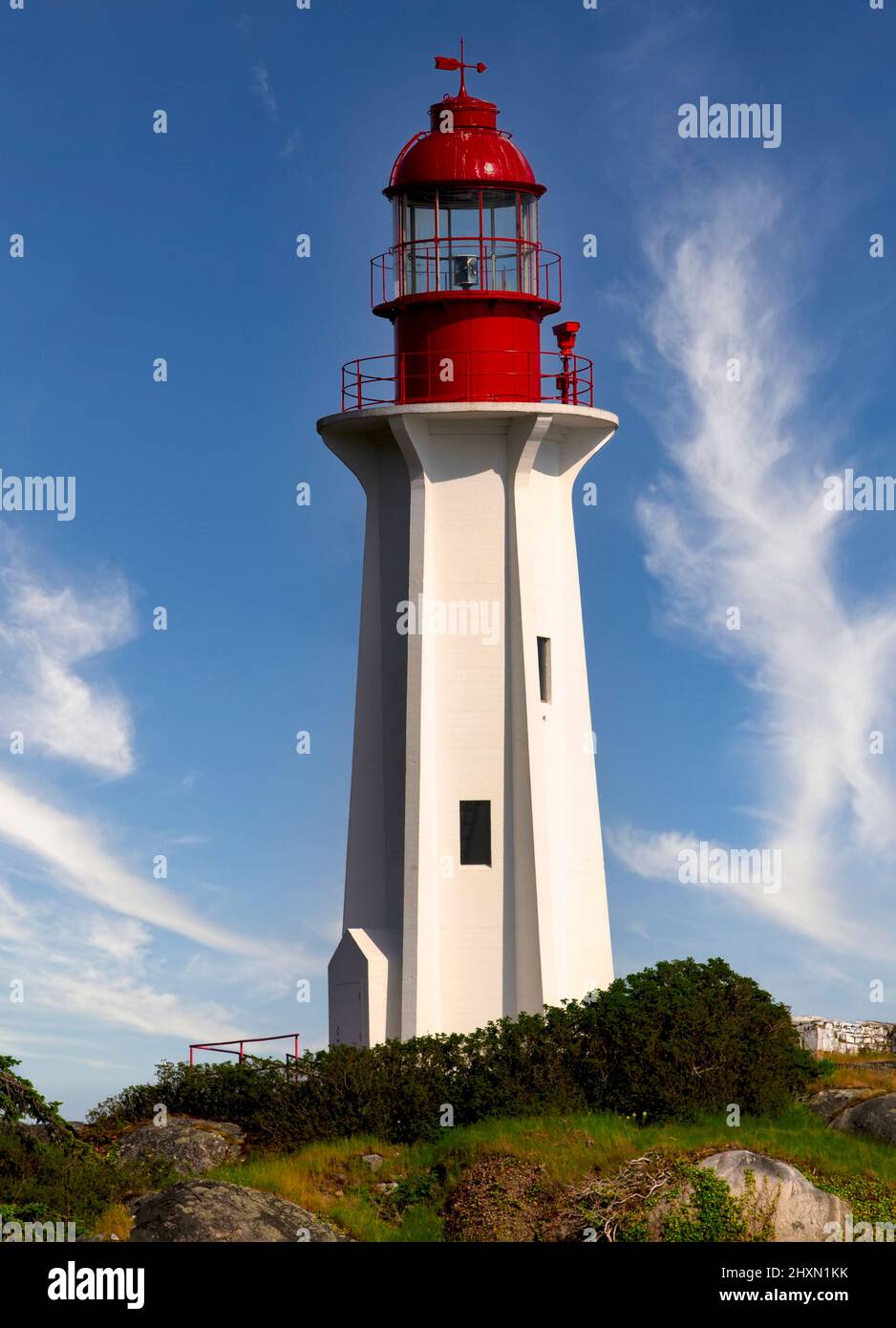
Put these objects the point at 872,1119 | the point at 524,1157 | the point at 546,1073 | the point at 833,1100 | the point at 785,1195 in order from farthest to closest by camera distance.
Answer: the point at 833,1100, the point at 546,1073, the point at 872,1119, the point at 524,1157, the point at 785,1195

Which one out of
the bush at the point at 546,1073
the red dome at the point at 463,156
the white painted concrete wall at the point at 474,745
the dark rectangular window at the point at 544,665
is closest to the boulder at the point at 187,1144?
the bush at the point at 546,1073

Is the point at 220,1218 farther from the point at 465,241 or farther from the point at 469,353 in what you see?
the point at 465,241

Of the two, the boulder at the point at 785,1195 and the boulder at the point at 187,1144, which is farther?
the boulder at the point at 187,1144

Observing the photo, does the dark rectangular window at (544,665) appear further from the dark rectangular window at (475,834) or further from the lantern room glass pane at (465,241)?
the lantern room glass pane at (465,241)

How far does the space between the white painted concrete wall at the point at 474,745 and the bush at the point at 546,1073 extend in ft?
5.63

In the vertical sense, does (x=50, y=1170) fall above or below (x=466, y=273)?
below

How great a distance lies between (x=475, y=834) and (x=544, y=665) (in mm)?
2997

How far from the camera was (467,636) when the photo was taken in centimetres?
4094

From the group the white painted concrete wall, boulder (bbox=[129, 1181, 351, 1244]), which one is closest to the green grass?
boulder (bbox=[129, 1181, 351, 1244])

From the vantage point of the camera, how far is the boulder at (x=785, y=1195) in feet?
107

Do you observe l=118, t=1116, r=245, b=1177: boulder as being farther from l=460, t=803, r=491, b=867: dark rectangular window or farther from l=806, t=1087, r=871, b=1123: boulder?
l=806, t=1087, r=871, b=1123: boulder

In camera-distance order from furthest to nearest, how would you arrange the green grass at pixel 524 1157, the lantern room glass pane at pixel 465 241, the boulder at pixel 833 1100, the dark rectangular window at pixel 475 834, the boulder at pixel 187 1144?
the lantern room glass pane at pixel 465 241 → the dark rectangular window at pixel 475 834 → the boulder at pixel 833 1100 → the boulder at pixel 187 1144 → the green grass at pixel 524 1157

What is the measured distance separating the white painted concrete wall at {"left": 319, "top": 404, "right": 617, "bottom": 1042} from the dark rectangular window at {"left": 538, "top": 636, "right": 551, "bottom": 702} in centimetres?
11

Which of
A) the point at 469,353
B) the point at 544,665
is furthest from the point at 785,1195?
the point at 469,353
